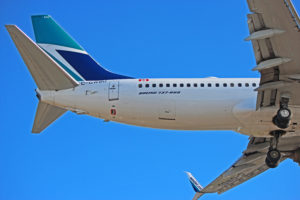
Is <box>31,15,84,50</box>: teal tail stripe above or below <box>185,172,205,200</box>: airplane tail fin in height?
above

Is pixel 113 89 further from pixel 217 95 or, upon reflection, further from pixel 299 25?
pixel 299 25

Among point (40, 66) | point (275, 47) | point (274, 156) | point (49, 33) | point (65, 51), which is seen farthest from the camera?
point (49, 33)

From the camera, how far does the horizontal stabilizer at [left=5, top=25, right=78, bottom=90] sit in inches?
1086

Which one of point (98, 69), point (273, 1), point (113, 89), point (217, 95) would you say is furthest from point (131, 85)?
point (273, 1)

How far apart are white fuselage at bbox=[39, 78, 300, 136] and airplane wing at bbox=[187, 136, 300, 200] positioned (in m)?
5.37

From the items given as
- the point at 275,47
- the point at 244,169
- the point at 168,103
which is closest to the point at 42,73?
the point at 168,103

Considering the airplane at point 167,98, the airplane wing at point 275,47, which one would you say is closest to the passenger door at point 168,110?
the airplane at point 167,98

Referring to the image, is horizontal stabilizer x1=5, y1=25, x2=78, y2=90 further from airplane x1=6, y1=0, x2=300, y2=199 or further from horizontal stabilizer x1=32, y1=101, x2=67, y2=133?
horizontal stabilizer x1=32, y1=101, x2=67, y2=133

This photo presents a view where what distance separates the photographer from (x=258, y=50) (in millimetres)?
25812

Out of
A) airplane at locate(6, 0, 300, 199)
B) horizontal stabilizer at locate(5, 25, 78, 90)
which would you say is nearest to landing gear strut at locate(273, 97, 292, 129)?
airplane at locate(6, 0, 300, 199)

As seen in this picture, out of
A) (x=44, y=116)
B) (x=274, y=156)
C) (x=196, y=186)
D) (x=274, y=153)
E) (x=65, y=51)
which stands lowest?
(x=196, y=186)

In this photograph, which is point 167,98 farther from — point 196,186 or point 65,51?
point 196,186

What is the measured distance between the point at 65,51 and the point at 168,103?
313 inches

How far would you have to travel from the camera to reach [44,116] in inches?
1199
